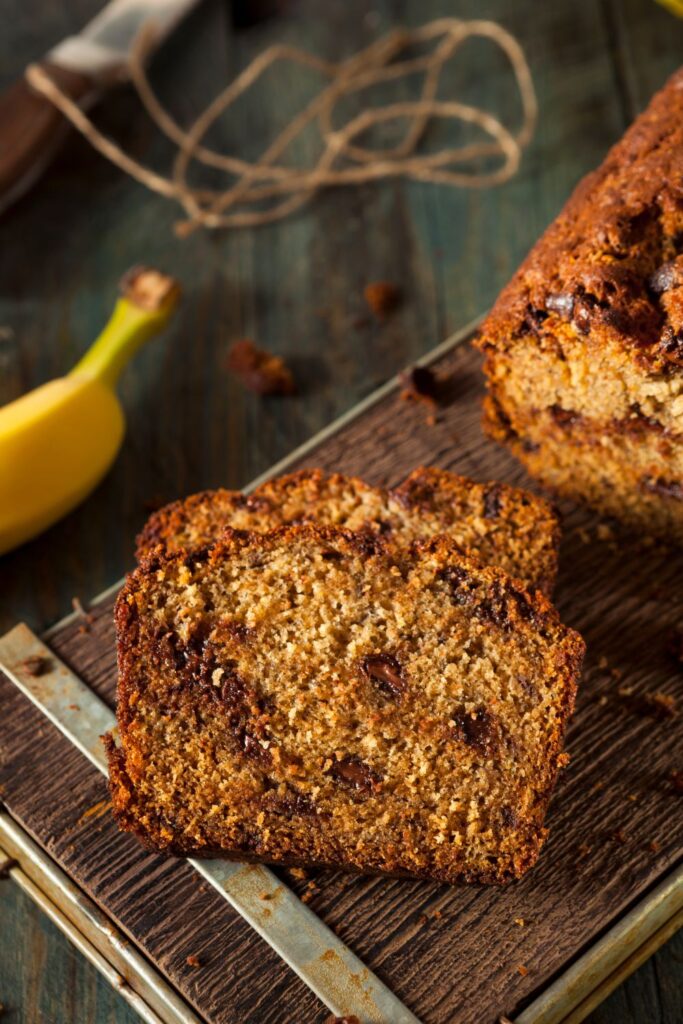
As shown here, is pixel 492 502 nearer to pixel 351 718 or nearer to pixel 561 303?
pixel 561 303

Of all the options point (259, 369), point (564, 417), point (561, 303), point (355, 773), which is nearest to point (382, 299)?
point (259, 369)

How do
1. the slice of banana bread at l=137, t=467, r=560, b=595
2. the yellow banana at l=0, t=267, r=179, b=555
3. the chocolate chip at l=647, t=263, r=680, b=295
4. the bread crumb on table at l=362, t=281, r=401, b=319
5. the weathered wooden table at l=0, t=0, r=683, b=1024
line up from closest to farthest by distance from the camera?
the chocolate chip at l=647, t=263, r=680, b=295
the slice of banana bread at l=137, t=467, r=560, b=595
the yellow banana at l=0, t=267, r=179, b=555
the weathered wooden table at l=0, t=0, r=683, b=1024
the bread crumb on table at l=362, t=281, r=401, b=319

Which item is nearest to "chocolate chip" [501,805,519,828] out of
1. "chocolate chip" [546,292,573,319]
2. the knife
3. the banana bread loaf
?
the banana bread loaf

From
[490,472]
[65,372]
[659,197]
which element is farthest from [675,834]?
[65,372]

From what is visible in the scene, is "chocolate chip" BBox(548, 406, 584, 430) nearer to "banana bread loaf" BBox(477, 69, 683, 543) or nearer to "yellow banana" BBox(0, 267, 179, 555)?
"banana bread loaf" BBox(477, 69, 683, 543)

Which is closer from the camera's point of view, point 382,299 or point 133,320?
point 133,320

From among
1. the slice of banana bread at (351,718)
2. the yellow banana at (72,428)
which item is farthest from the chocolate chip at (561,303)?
the yellow banana at (72,428)

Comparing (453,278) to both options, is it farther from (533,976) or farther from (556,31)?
(533,976)
